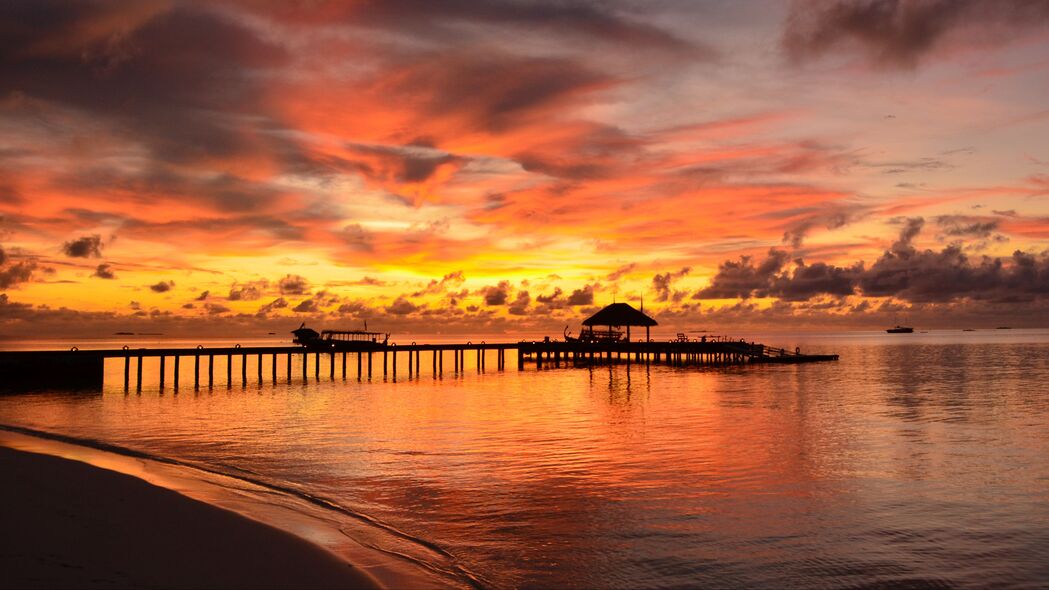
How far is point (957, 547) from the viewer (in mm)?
13375

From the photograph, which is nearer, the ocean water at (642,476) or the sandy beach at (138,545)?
the sandy beach at (138,545)

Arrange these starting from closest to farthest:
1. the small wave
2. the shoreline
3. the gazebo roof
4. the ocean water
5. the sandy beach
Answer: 1. the sandy beach
2. the shoreline
3. the small wave
4. the ocean water
5. the gazebo roof

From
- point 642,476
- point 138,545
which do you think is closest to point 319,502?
point 138,545

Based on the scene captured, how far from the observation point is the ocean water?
40.7ft

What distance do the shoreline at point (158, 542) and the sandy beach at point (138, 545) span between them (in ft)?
0.05

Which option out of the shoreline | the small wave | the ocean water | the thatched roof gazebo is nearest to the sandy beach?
the shoreline

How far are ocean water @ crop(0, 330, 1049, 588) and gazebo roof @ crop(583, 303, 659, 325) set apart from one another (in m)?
31.5

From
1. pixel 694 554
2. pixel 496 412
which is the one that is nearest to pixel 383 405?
pixel 496 412

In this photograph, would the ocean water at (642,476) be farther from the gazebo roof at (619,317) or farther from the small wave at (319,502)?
the gazebo roof at (619,317)

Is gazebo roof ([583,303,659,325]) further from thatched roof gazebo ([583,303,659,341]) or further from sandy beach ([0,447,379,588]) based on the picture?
sandy beach ([0,447,379,588])

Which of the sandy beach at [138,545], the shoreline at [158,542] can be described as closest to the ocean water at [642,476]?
the shoreline at [158,542]

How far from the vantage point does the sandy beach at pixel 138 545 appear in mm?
8859

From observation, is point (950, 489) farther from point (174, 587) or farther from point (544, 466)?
point (174, 587)

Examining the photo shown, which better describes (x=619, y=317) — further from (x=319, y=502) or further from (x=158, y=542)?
(x=158, y=542)
